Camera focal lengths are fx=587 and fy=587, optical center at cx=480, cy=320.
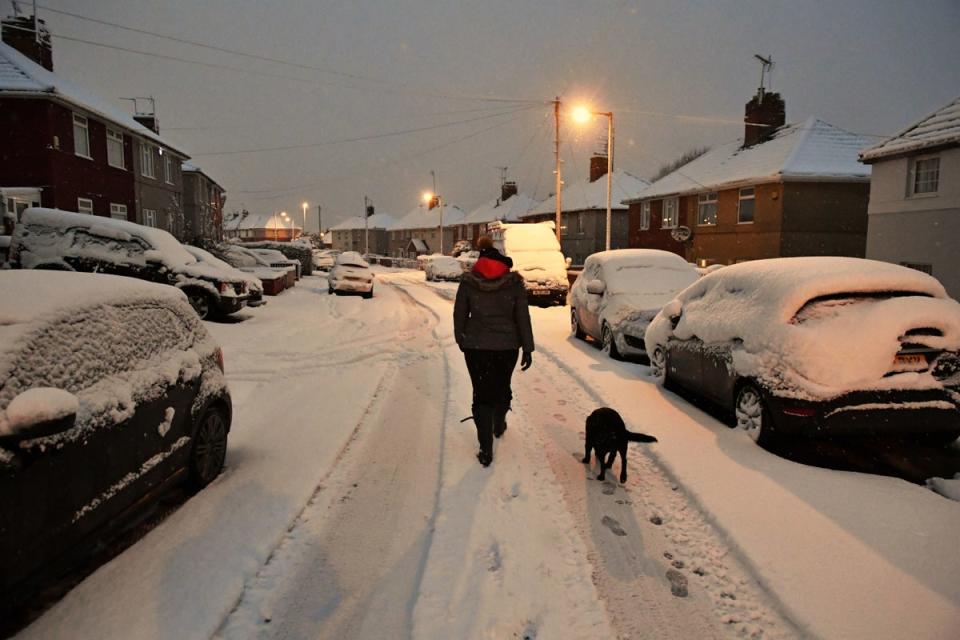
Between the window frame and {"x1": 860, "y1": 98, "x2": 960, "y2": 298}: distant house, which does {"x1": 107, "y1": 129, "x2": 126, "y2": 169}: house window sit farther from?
{"x1": 860, "y1": 98, "x2": 960, "y2": 298}: distant house

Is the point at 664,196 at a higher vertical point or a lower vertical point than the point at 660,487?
higher

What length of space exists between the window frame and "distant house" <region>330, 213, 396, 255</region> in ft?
230

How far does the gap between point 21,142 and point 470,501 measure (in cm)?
2273

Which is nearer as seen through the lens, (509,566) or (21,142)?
(509,566)

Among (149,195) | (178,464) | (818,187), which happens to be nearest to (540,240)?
(818,187)

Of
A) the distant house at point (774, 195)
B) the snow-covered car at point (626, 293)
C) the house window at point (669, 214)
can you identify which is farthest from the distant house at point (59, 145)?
the house window at point (669, 214)

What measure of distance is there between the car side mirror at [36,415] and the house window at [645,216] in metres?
36.0

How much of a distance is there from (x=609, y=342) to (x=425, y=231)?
76.6 m

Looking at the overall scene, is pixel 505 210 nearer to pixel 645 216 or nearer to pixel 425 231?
pixel 425 231

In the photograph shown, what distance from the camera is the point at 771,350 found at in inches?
201

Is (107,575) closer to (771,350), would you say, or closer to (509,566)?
(509,566)

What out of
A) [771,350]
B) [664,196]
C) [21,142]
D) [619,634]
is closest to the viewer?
[619,634]

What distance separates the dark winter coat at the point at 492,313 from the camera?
5.13m

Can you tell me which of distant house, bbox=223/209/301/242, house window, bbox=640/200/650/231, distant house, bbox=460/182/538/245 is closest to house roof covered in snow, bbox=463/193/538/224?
distant house, bbox=460/182/538/245
